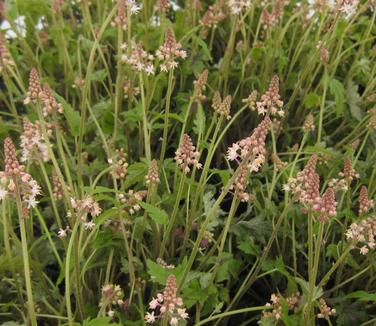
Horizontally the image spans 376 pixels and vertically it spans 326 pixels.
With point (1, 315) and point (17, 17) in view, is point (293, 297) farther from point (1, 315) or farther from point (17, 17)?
point (17, 17)

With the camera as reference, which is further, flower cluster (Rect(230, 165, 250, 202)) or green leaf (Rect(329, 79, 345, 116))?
green leaf (Rect(329, 79, 345, 116))

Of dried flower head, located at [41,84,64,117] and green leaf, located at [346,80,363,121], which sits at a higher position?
dried flower head, located at [41,84,64,117]

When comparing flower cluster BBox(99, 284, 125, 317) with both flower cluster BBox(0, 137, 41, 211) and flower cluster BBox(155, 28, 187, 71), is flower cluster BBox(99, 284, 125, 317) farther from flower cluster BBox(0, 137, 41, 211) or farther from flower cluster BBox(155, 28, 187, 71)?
flower cluster BBox(155, 28, 187, 71)

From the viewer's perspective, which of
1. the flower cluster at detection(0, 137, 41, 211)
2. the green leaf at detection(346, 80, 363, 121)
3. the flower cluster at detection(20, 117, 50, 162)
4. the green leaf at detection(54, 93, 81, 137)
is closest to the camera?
the flower cluster at detection(0, 137, 41, 211)

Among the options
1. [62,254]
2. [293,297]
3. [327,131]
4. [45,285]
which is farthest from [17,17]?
[293,297]

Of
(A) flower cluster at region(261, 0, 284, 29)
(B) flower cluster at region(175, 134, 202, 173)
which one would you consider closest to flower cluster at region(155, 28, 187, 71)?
(B) flower cluster at region(175, 134, 202, 173)

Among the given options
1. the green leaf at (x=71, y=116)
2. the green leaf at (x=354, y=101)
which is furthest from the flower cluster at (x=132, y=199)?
the green leaf at (x=354, y=101)

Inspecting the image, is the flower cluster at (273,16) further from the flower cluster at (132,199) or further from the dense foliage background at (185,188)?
the flower cluster at (132,199)

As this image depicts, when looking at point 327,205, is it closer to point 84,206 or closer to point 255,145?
point 255,145

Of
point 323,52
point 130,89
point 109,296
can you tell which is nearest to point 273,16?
point 323,52
